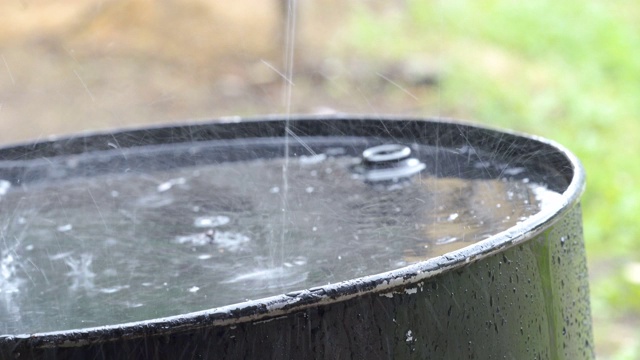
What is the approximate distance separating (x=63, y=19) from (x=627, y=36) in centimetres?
474

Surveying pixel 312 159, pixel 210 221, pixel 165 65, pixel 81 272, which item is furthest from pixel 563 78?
pixel 81 272

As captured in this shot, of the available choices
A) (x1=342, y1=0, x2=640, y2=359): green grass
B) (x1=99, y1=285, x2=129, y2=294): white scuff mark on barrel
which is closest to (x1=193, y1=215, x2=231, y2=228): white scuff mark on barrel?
(x1=99, y1=285, x2=129, y2=294): white scuff mark on barrel

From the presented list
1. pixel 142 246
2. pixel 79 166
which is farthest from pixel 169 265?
pixel 79 166

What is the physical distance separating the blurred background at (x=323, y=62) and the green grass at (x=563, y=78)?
2cm

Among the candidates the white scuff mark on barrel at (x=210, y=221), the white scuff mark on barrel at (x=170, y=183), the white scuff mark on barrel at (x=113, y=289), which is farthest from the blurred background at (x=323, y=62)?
the white scuff mark on barrel at (x=113, y=289)

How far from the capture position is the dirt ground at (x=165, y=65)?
6.71 metres

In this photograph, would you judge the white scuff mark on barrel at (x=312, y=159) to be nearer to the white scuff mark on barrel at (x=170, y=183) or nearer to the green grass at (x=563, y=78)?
the white scuff mark on barrel at (x=170, y=183)

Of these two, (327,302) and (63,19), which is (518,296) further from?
(63,19)

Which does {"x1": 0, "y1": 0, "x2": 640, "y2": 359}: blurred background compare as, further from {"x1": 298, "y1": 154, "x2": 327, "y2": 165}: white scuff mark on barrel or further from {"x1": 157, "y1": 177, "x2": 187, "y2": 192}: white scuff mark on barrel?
{"x1": 157, "y1": 177, "x2": 187, "y2": 192}: white scuff mark on barrel

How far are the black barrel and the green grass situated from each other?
176 centimetres

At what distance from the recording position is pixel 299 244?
5.47 feet

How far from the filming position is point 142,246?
1.75m

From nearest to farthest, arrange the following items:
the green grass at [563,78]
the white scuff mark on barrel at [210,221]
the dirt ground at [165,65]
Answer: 1. the white scuff mark on barrel at [210,221]
2. the green grass at [563,78]
3. the dirt ground at [165,65]

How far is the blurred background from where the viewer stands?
6.32 metres
